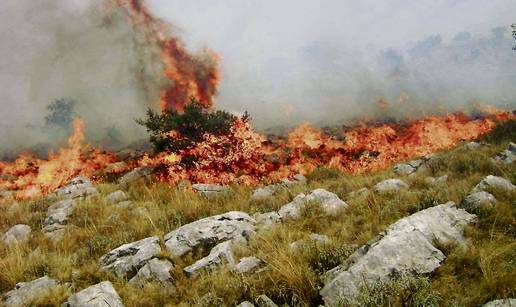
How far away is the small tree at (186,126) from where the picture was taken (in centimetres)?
1716

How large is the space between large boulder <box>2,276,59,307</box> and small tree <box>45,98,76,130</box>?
Result: 34150 millimetres

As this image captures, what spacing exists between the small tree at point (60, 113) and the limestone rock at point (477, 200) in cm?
3671

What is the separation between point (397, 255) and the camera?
4.77 m

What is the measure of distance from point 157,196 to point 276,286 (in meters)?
6.97

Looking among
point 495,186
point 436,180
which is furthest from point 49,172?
point 495,186

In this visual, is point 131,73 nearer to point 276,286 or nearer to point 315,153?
point 315,153

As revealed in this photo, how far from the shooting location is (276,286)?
15.6 ft

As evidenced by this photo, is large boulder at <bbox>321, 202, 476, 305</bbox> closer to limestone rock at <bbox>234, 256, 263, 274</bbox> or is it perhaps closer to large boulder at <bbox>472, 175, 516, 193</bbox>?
limestone rock at <bbox>234, 256, 263, 274</bbox>

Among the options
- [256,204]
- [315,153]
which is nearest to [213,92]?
[315,153]

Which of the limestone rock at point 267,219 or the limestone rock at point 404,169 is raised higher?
the limestone rock at point 267,219

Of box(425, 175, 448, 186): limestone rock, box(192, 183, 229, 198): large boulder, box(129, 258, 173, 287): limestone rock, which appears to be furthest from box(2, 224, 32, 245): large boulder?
box(425, 175, 448, 186): limestone rock

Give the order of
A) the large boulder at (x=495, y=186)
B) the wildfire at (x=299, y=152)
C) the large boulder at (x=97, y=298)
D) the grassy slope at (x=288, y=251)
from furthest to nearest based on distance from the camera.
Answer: the wildfire at (x=299, y=152) → the large boulder at (x=495, y=186) → the large boulder at (x=97, y=298) → the grassy slope at (x=288, y=251)

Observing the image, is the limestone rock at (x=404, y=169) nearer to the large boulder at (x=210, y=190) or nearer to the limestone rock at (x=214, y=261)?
the large boulder at (x=210, y=190)

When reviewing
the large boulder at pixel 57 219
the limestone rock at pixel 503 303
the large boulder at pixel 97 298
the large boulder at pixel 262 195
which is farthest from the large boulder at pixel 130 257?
the limestone rock at pixel 503 303
